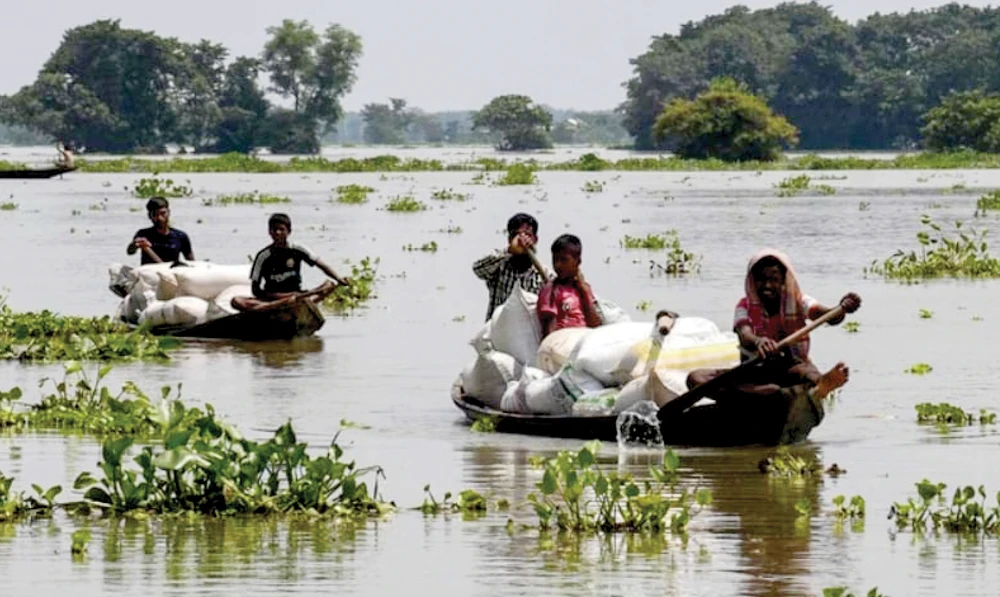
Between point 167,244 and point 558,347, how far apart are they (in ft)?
24.9

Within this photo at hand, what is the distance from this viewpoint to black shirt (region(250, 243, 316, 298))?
1888 centimetres

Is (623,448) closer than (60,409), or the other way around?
(623,448)

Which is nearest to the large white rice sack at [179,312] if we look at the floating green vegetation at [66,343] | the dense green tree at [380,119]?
the floating green vegetation at [66,343]

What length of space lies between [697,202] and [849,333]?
30846 millimetres

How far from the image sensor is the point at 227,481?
10.5 metres

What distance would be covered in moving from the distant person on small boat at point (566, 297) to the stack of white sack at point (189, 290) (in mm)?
6075

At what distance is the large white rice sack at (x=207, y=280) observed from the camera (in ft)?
65.1

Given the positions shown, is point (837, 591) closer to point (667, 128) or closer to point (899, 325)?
point (899, 325)

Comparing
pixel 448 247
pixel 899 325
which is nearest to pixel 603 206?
pixel 448 247

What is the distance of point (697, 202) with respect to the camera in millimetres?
50844

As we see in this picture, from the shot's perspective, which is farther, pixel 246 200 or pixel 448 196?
pixel 448 196

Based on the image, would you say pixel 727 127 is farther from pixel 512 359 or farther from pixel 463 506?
pixel 463 506

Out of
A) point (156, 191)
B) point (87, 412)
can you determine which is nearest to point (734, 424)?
point (87, 412)

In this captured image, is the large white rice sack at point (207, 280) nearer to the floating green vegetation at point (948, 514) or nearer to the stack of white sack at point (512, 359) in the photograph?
the stack of white sack at point (512, 359)
